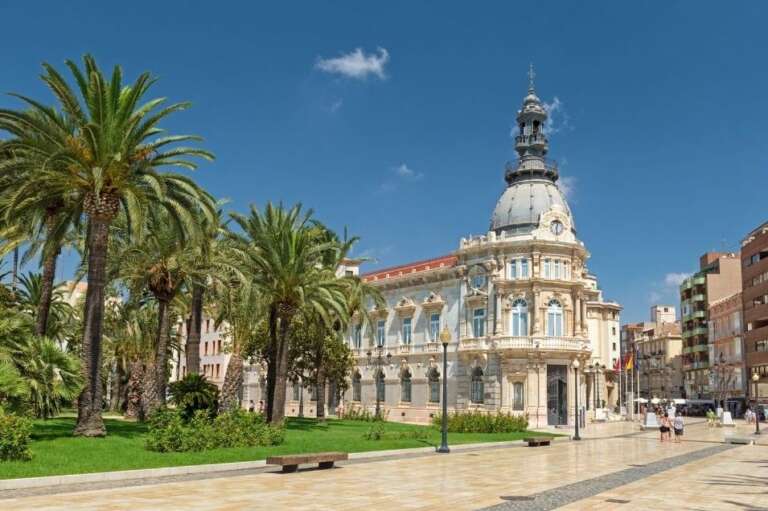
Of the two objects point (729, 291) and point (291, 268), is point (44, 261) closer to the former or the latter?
point (291, 268)

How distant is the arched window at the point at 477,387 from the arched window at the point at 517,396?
2.50 metres

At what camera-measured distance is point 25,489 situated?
1596cm

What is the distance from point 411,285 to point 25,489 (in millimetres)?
46696

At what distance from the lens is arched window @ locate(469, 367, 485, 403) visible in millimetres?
53884

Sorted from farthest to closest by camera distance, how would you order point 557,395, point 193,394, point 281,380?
point 557,395, point 281,380, point 193,394

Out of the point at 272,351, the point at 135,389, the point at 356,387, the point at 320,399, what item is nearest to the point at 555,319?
the point at 320,399

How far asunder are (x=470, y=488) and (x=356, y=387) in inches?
1918

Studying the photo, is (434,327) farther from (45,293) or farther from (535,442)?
(45,293)

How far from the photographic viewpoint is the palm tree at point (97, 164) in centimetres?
2541

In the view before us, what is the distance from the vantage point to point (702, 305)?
114438mm

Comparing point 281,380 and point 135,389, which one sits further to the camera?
point 135,389

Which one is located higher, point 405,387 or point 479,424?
point 405,387

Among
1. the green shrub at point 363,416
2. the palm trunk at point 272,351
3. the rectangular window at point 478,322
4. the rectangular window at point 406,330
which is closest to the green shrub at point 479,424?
the palm trunk at point 272,351

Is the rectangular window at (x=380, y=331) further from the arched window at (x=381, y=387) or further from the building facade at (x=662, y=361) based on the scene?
the building facade at (x=662, y=361)
